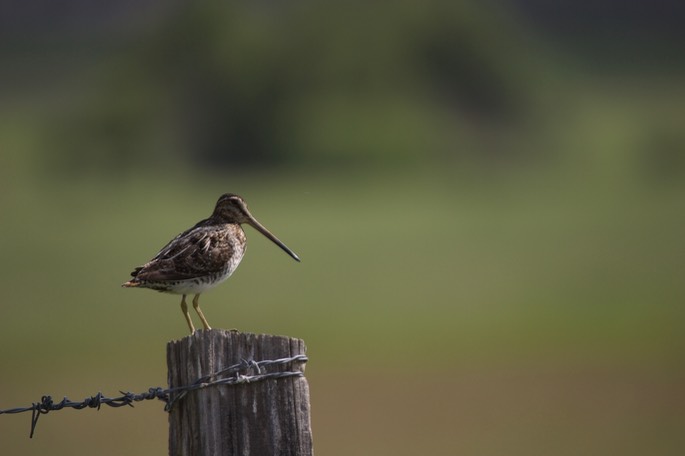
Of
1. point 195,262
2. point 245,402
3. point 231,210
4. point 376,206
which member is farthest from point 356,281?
point 245,402

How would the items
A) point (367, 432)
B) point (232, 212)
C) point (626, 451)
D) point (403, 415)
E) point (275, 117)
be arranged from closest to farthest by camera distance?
point (232, 212)
point (626, 451)
point (367, 432)
point (403, 415)
point (275, 117)

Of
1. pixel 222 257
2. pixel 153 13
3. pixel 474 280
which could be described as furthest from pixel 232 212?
pixel 153 13

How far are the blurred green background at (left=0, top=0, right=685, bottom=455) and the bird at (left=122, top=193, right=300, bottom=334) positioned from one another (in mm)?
10323

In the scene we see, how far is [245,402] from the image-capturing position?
608cm

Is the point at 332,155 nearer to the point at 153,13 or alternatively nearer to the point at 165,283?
the point at 153,13

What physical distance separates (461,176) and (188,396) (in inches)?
2658

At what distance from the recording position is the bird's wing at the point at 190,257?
8641 millimetres

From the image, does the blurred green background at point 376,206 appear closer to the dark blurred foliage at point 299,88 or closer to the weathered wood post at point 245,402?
the dark blurred foliage at point 299,88

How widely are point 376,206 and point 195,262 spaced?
2247 inches

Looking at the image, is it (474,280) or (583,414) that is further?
(474,280)

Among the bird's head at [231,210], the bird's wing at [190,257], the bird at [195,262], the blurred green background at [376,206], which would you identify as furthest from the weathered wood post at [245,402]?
the blurred green background at [376,206]

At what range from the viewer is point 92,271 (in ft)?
152

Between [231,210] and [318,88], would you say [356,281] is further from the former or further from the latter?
[318,88]

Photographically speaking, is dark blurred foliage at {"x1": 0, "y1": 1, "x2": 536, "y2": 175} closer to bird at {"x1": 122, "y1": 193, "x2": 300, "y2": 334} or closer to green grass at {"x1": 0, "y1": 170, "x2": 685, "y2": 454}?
green grass at {"x1": 0, "y1": 170, "x2": 685, "y2": 454}
